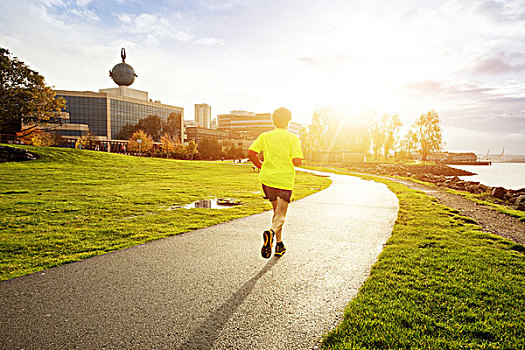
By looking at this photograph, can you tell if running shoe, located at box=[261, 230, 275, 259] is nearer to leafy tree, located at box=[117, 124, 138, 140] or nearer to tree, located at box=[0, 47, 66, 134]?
tree, located at box=[0, 47, 66, 134]

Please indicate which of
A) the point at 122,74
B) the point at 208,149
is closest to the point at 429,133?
the point at 208,149

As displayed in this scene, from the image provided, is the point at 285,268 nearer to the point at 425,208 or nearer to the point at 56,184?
the point at 425,208

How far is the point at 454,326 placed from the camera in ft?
8.67

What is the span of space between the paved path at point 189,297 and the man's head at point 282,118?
2.16 m

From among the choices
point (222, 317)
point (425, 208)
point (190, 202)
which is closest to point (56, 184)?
point (190, 202)

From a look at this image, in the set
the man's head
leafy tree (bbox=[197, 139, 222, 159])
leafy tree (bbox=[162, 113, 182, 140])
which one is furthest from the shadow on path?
leafy tree (bbox=[162, 113, 182, 140])

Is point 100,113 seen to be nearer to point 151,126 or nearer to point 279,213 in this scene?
point 151,126

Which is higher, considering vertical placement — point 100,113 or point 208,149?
point 100,113

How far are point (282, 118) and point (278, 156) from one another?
0.69 m

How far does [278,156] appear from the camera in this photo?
14.4 ft

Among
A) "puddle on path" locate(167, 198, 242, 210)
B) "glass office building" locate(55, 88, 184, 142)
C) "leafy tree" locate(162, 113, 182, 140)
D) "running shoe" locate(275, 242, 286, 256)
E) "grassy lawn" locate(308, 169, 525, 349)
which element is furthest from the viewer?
"leafy tree" locate(162, 113, 182, 140)

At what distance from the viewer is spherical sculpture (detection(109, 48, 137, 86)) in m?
100

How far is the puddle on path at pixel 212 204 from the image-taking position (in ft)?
30.9

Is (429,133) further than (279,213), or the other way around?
(429,133)
